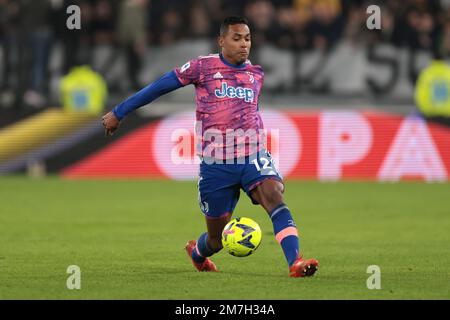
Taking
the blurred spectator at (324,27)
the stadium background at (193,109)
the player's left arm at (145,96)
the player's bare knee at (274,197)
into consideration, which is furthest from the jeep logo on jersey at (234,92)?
the blurred spectator at (324,27)

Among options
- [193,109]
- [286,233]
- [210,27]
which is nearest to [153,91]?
[286,233]

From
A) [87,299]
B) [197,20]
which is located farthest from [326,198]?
[87,299]

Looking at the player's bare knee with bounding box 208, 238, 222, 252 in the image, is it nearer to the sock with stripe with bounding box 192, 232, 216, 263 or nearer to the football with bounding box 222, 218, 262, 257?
the sock with stripe with bounding box 192, 232, 216, 263

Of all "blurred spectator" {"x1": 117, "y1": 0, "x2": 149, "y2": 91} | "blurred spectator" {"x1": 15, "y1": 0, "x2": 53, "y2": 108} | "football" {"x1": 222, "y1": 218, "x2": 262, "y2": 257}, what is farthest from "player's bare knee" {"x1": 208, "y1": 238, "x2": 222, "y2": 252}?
"blurred spectator" {"x1": 117, "y1": 0, "x2": 149, "y2": 91}

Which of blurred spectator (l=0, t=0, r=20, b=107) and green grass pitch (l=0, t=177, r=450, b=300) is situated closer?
green grass pitch (l=0, t=177, r=450, b=300)

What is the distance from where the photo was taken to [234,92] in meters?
9.97

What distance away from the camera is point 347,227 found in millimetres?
14188

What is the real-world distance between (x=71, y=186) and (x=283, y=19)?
21.3ft

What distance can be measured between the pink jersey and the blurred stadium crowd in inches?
522

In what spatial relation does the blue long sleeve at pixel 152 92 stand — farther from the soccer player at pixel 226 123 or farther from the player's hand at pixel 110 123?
the player's hand at pixel 110 123

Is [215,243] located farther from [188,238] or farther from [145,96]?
[188,238]

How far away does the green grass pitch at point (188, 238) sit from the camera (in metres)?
8.91

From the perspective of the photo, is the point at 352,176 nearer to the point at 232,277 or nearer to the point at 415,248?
the point at 415,248

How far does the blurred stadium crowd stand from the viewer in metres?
23.3
